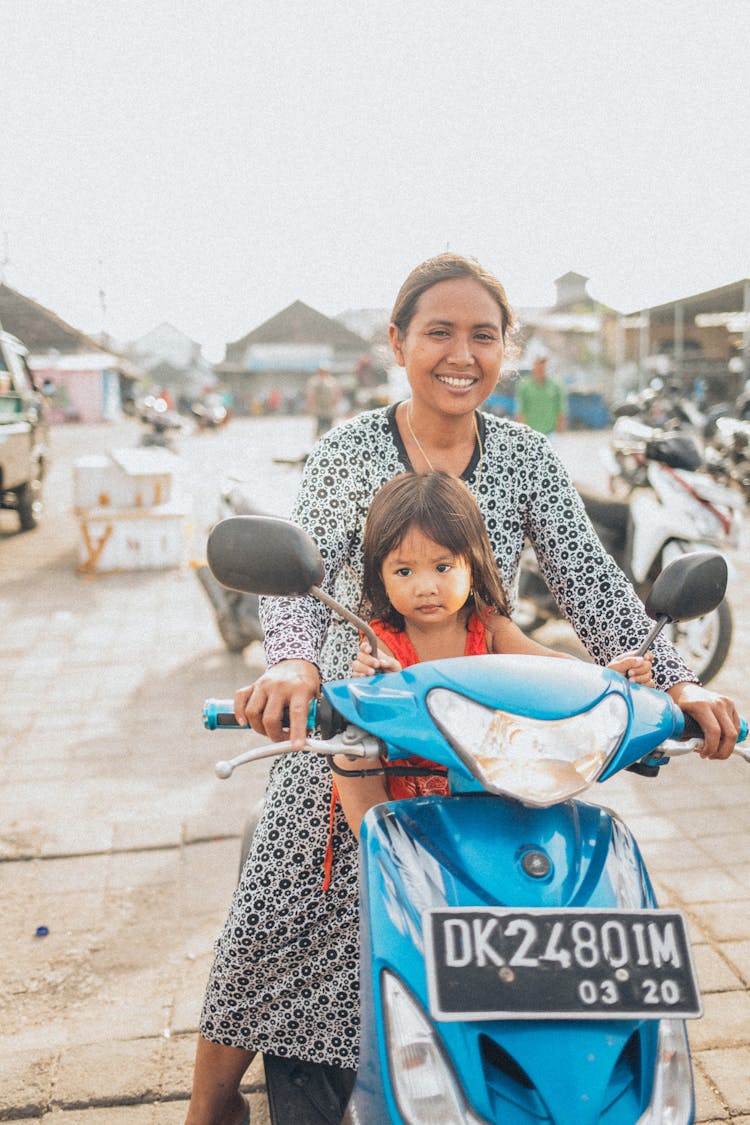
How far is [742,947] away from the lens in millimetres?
2764

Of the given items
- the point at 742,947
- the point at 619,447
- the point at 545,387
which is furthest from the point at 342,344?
the point at 742,947

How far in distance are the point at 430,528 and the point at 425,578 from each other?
8cm

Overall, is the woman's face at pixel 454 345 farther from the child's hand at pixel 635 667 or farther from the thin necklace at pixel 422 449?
the child's hand at pixel 635 667

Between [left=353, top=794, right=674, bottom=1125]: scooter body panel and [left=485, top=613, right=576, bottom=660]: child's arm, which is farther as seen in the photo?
[left=485, top=613, right=576, bottom=660]: child's arm

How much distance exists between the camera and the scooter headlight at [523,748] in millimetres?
1206

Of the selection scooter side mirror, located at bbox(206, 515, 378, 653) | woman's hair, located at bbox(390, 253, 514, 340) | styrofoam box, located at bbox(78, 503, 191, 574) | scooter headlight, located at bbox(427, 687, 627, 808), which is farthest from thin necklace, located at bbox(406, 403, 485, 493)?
styrofoam box, located at bbox(78, 503, 191, 574)

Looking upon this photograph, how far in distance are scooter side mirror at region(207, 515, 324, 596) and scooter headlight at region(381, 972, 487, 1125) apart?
56cm

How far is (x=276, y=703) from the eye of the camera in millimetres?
1495

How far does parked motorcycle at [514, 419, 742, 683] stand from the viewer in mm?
4852

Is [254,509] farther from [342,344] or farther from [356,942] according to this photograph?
[342,344]

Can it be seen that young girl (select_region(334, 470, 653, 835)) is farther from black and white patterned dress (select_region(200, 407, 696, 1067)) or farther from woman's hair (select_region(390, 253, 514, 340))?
woman's hair (select_region(390, 253, 514, 340))

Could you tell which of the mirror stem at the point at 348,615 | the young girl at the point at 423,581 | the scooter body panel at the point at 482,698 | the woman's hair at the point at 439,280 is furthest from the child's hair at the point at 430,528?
the woman's hair at the point at 439,280

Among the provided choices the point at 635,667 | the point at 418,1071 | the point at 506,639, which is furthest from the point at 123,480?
the point at 418,1071

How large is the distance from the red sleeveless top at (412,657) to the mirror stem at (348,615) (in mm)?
222
